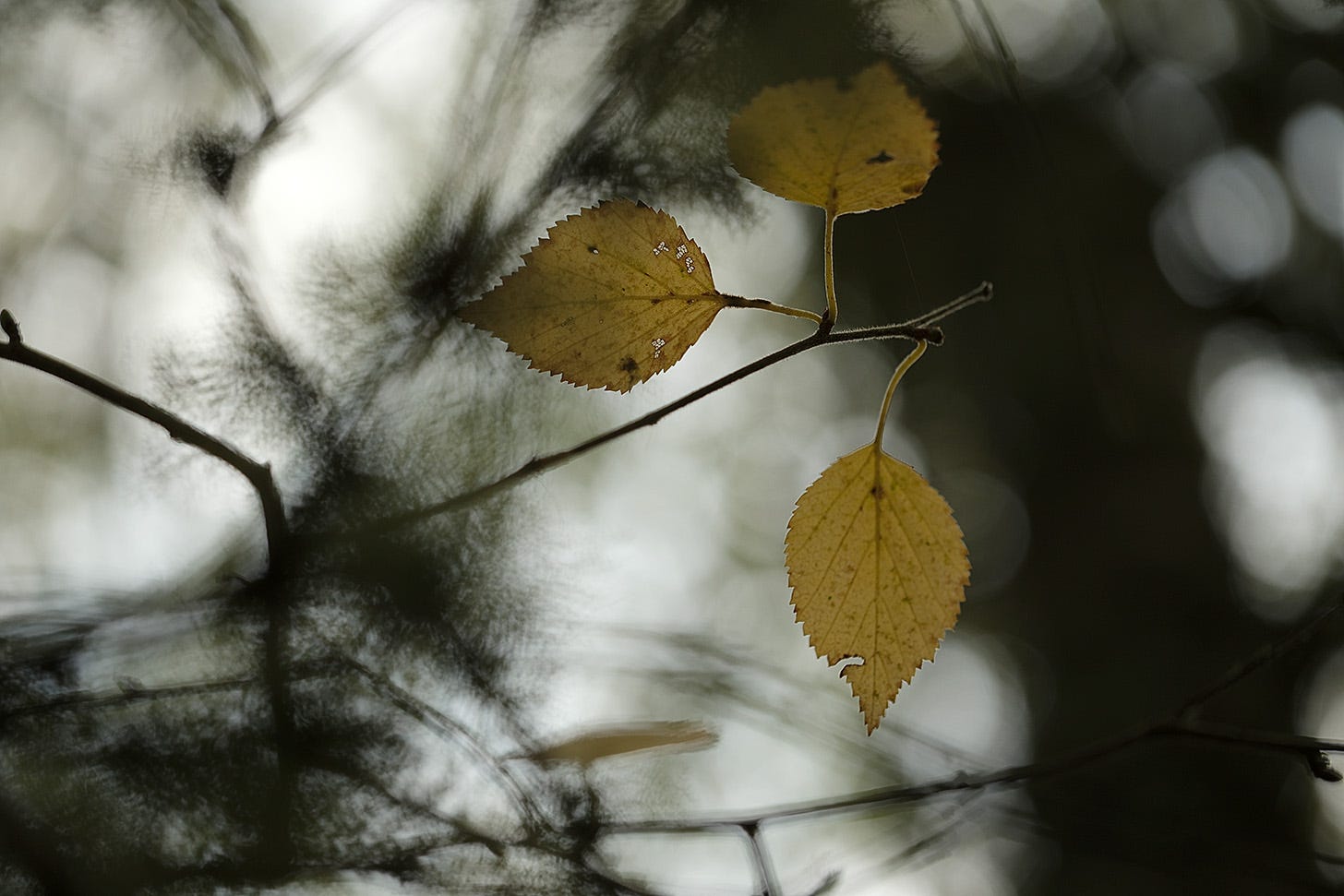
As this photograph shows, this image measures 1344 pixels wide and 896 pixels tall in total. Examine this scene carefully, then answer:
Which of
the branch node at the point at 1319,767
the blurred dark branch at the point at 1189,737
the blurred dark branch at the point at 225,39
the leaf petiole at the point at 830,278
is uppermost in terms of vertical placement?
the blurred dark branch at the point at 225,39

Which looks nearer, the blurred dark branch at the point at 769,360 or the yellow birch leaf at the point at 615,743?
the blurred dark branch at the point at 769,360

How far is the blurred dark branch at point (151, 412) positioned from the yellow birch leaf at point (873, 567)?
0.16m

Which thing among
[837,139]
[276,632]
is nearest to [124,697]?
[276,632]

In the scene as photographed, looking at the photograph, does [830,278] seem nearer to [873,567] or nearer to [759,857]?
[873,567]

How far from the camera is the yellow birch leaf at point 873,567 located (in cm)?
28

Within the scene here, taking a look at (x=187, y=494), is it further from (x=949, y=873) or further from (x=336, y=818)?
(x=949, y=873)

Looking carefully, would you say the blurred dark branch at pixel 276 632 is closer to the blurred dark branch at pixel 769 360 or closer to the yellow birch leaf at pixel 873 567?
the blurred dark branch at pixel 769 360

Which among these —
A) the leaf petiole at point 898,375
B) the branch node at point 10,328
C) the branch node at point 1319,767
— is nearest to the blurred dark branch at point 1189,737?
the branch node at point 1319,767

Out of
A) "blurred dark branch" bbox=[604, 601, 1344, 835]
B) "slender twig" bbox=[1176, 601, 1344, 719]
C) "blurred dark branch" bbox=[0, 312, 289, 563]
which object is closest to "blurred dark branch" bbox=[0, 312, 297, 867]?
"blurred dark branch" bbox=[0, 312, 289, 563]

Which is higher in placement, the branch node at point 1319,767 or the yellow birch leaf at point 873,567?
the yellow birch leaf at point 873,567

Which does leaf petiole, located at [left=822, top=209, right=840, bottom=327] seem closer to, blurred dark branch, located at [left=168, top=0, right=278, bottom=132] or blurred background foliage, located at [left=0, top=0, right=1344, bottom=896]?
blurred background foliage, located at [left=0, top=0, right=1344, bottom=896]

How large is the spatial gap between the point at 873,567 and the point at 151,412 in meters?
0.22

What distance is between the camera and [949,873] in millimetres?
865

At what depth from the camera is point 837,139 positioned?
23 cm
